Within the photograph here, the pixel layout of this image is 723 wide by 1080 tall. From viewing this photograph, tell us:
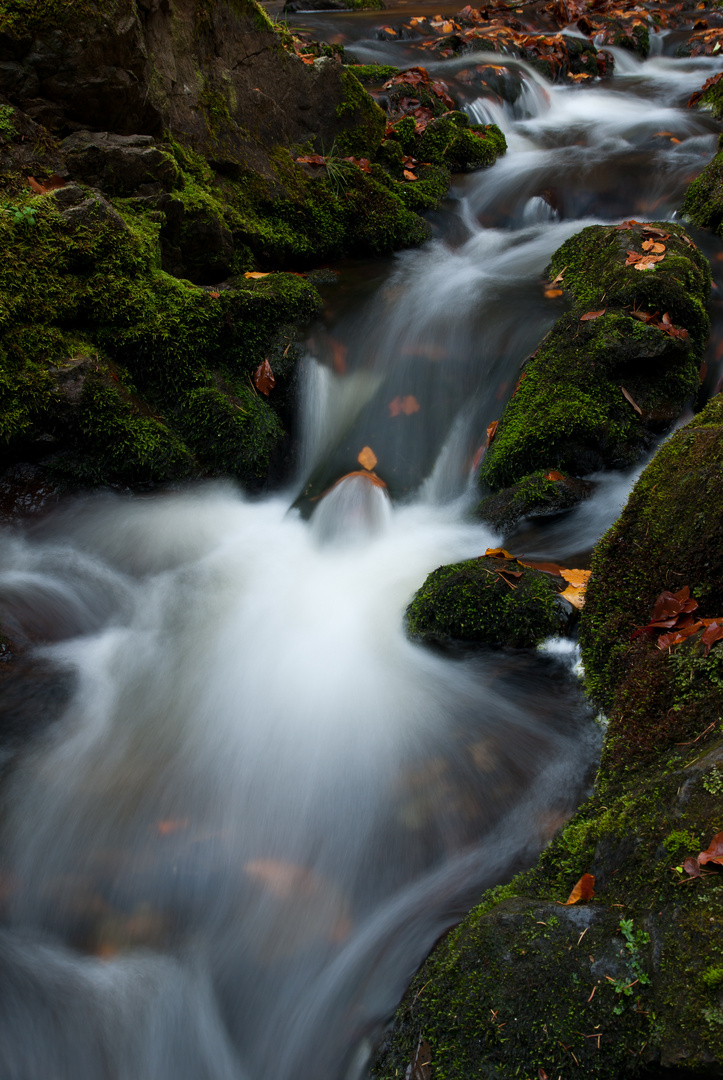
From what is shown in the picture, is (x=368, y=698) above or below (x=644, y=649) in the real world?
below

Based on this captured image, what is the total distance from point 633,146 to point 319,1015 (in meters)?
8.92

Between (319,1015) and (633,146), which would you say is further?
(633,146)

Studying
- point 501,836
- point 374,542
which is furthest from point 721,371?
point 501,836

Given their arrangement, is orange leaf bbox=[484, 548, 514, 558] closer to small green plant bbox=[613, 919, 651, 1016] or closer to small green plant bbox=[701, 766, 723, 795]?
small green plant bbox=[701, 766, 723, 795]

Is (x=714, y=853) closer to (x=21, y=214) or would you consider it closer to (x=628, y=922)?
(x=628, y=922)

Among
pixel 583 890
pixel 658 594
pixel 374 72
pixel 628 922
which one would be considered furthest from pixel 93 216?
pixel 374 72

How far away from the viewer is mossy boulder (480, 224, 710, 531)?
4.25 meters

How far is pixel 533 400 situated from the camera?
4.43m

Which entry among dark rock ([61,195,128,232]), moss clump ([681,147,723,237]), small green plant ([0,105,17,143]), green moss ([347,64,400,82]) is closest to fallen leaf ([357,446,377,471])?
dark rock ([61,195,128,232])

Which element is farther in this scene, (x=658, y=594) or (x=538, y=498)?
(x=538, y=498)

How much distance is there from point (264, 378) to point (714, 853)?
160 inches

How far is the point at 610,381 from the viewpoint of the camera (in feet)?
14.3

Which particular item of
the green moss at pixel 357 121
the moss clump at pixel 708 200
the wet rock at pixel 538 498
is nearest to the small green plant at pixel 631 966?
the wet rock at pixel 538 498

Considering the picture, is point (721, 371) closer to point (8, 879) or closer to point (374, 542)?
point (374, 542)
